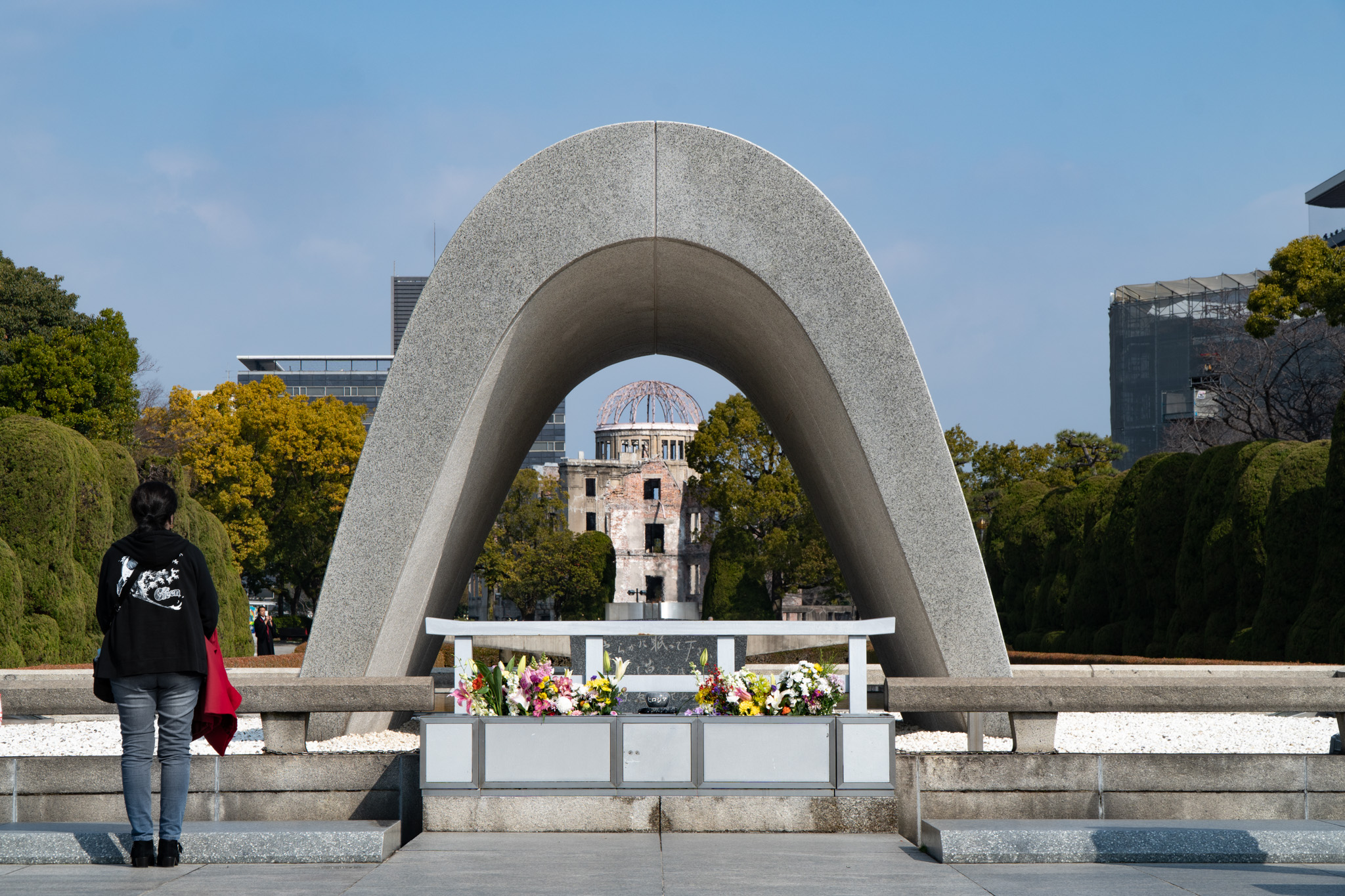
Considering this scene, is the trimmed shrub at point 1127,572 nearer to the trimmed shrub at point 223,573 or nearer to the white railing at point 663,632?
the white railing at point 663,632

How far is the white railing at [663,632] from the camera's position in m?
6.45

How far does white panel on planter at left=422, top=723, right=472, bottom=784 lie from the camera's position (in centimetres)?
607

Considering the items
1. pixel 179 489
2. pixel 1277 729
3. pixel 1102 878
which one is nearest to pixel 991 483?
pixel 179 489

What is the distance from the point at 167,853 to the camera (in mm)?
5289

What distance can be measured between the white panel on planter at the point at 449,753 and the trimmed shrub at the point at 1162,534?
617 inches

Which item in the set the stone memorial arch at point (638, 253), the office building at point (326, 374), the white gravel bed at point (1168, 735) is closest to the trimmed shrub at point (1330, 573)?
the white gravel bed at point (1168, 735)

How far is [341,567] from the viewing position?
26.5ft

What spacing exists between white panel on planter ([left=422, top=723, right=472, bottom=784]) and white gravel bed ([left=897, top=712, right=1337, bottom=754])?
358 cm

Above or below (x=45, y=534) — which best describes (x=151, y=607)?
below

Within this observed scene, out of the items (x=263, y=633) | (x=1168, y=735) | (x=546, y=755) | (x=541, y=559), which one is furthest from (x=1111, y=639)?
(x=541, y=559)

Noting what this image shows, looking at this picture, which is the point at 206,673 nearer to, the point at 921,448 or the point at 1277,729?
the point at 921,448

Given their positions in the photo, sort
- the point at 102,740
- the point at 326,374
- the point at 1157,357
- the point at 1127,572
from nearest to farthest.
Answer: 1. the point at 102,740
2. the point at 1127,572
3. the point at 1157,357
4. the point at 326,374

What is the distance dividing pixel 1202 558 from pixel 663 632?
13744mm

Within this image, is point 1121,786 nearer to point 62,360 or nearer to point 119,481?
A: point 119,481
